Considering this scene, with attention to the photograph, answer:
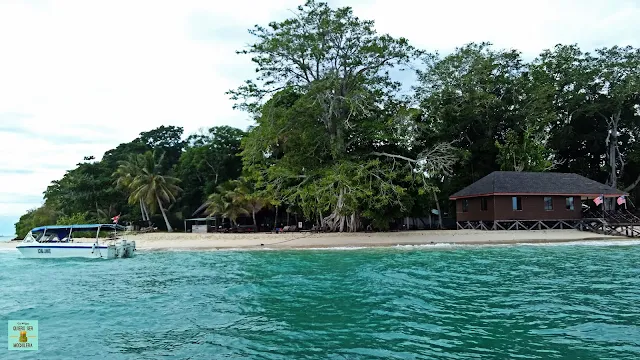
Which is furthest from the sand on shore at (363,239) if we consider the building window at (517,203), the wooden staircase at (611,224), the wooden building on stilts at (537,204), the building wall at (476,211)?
the building wall at (476,211)

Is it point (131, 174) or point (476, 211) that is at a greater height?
point (131, 174)

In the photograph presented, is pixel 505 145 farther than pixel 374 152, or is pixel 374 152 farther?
pixel 505 145

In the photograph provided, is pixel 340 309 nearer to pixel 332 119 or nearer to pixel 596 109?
pixel 332 119

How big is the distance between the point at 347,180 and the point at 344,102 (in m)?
5.64

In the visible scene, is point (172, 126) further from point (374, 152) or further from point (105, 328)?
point (105, 328)

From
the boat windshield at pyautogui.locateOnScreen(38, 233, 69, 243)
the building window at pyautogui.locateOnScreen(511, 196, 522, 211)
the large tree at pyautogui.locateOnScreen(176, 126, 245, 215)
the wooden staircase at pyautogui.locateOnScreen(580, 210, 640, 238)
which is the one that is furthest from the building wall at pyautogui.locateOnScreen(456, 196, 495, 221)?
the boat windshield at pyautogui.locateOnScreen(38, 233, 69, 243)

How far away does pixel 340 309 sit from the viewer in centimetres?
947

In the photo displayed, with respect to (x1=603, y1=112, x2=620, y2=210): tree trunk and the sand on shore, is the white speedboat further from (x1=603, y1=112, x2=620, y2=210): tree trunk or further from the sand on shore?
(x1=603, y1=112, x2=620, y2=210): tree trunk

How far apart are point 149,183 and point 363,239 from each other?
69.7 ft

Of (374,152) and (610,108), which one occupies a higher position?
(610,108)

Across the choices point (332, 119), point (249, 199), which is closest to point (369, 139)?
point (332, 119)

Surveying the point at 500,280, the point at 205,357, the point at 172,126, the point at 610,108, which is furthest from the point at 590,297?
the point at 172,126

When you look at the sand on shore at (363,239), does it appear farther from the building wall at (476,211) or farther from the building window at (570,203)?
the building window at (570,203)

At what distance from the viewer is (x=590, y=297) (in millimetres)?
10078
